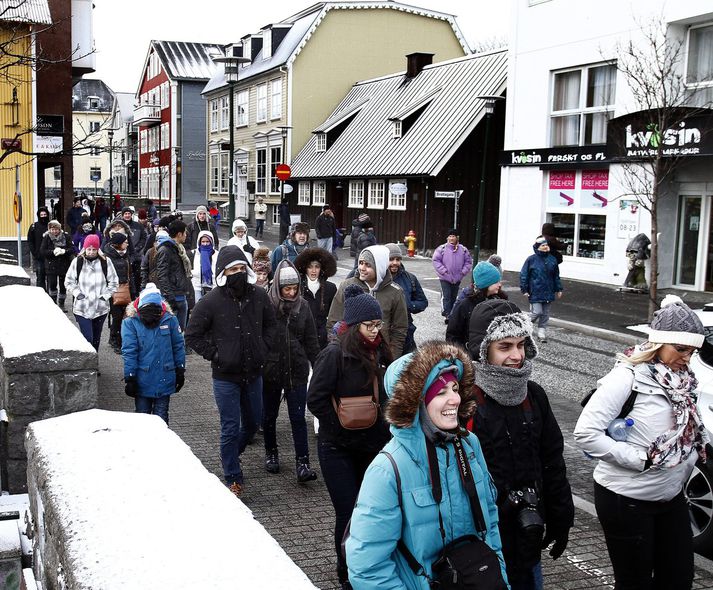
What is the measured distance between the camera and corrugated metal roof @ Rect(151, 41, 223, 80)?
2403 inches

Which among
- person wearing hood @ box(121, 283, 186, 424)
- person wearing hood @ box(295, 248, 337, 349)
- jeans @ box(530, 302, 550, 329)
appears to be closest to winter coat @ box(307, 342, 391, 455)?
person wearing hood @ box(121, 283, 186, 424)

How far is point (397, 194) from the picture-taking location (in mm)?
32469

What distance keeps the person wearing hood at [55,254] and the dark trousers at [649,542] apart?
12.5 m

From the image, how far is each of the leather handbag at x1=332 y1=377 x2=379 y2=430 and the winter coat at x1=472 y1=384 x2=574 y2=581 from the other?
4.11ft

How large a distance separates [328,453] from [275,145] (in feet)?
135

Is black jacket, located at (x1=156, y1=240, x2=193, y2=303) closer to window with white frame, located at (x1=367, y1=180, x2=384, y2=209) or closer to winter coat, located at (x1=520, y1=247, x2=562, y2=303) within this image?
winter coat, located at (x1=520, y1=247, x2=562, y2=303)

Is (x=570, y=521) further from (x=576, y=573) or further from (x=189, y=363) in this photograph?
(x=189, y=363)

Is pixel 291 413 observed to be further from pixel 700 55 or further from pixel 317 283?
pixel 700 55

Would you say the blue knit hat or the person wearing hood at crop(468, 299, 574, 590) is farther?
the blue knit hat

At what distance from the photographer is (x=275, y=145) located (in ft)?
148

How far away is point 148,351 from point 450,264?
8.79 metres

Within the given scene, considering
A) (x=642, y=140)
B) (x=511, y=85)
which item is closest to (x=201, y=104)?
(x=511, y=85)

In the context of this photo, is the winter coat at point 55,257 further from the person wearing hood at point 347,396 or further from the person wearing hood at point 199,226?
the person wearing hood at point 347,396

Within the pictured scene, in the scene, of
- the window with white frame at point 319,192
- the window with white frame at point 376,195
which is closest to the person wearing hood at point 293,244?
the window with white frame at point 376,195
